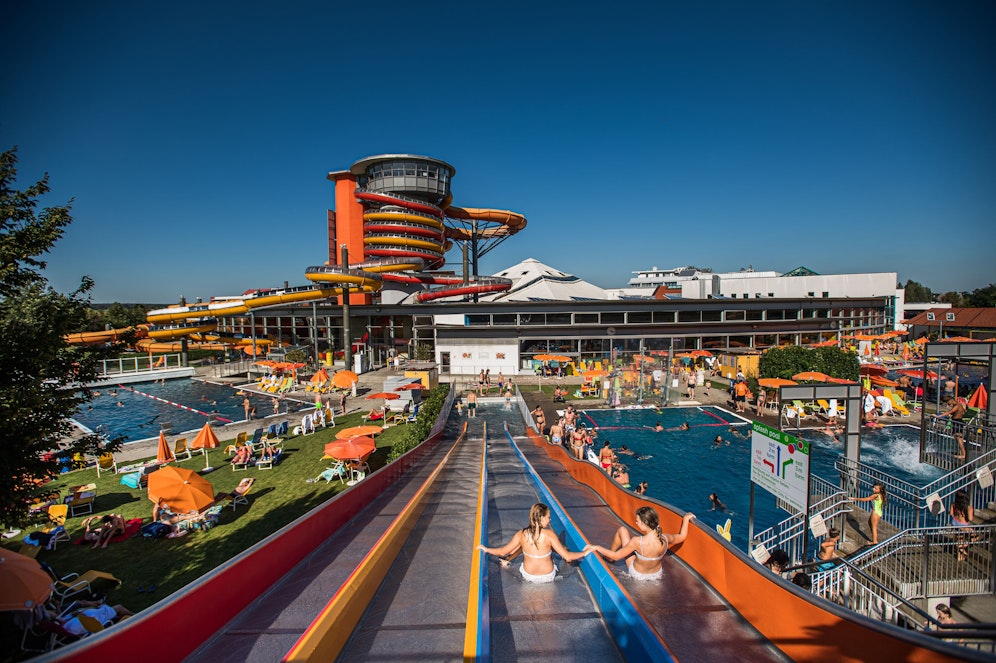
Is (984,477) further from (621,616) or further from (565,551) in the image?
(621,616)

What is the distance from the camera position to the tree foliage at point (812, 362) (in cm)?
2148

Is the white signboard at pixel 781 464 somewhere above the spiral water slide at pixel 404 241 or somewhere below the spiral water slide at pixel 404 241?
below

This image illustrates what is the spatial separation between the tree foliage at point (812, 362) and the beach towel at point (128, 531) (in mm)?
24790

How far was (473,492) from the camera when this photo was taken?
818cm

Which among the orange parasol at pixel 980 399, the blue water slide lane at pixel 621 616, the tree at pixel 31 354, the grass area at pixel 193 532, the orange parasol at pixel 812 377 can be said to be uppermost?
the tree at pixel 31 354

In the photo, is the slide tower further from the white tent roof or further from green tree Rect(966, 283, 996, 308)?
green tree Rect(966, 283, 996, 308)

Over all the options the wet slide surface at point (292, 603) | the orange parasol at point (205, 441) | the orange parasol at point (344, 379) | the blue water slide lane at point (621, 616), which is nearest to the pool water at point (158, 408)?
the orange parasol at point (344, 379)

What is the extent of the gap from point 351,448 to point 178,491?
4.00 meters

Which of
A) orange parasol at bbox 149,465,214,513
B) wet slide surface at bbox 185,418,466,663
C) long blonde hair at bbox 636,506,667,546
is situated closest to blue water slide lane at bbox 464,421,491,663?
wet slide surface at bbox 185,418,466,663

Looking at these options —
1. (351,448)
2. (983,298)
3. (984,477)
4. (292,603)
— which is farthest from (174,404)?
(983,298)

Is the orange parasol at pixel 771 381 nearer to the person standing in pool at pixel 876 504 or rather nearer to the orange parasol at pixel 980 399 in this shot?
the orange parasol at pixel 980 399

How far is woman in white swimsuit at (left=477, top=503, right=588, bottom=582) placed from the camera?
4.68m

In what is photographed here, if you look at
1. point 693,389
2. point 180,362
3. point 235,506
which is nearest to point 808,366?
point 693,389

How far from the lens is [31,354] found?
564cm
